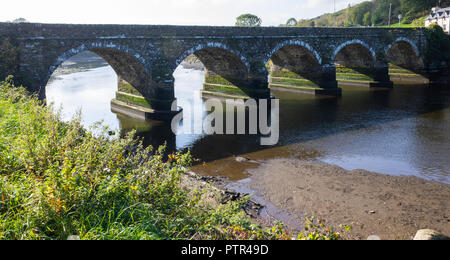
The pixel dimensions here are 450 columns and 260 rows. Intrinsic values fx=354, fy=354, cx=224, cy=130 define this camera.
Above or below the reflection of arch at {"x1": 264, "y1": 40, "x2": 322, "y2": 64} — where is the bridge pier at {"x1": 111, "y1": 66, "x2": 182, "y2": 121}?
below

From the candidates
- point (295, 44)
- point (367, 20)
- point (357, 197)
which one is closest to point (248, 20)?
point (367, 20)

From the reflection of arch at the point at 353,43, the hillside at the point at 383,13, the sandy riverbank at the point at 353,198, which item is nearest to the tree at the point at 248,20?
the hillside at the point at 383,13

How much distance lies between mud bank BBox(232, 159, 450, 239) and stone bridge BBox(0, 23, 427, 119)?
36.9 feet

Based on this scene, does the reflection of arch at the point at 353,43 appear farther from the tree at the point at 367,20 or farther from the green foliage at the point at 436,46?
the tree at the point at 367,20

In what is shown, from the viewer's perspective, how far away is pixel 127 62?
2120 centimetres

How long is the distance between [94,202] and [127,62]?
17.1m

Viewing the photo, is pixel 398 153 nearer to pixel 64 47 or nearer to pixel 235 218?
pixel 235 218

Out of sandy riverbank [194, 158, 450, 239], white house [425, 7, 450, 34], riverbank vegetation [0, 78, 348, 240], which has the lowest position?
sandy riverbank [194, 158, 450, 239]

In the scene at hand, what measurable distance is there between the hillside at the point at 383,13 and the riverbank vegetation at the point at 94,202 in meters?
57.4

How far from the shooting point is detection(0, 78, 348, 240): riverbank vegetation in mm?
4836

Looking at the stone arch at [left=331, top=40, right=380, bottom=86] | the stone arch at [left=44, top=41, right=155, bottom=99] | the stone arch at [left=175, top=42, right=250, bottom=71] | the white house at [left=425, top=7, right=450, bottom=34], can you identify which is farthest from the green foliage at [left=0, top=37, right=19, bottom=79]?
the white house at [left=425, top=7, right=450, bottom=34]

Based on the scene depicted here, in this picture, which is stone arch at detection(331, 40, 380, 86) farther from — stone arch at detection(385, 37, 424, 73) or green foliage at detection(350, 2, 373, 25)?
green foliage at detection(350, 2, 373, 25)
